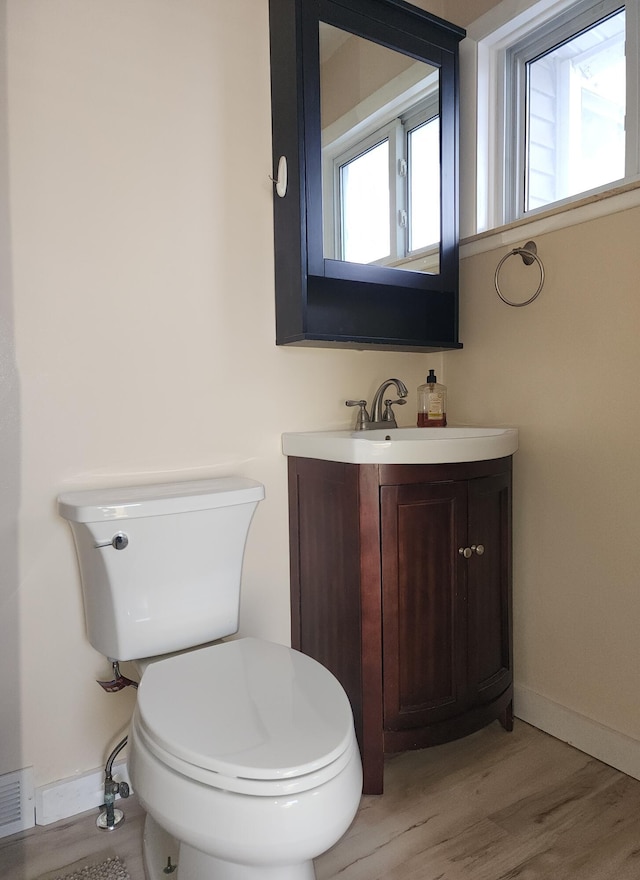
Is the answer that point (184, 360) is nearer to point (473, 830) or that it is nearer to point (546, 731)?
point (473, 830)

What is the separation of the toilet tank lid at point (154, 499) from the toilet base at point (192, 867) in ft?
2.11

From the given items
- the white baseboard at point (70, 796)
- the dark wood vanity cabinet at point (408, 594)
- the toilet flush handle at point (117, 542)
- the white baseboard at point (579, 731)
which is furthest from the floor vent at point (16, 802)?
the white baseboard at point (579, 731)

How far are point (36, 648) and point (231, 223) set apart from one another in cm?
118

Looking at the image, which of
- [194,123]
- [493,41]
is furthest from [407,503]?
[493,41]

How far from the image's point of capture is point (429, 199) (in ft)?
5.91

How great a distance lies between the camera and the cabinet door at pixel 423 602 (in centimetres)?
144

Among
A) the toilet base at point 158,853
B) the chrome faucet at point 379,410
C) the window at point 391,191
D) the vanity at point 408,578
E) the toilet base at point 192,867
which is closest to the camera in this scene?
the toilet base at point 192,867

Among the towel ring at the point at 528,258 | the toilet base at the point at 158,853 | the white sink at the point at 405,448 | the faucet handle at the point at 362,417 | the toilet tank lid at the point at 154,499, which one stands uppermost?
the towel ring at the point at 528,258

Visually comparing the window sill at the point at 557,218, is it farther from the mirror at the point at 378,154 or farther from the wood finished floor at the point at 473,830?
the wood finished floor at the point at 473,830

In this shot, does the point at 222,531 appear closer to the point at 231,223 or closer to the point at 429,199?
the point at 231,223

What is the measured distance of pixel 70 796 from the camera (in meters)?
1.40

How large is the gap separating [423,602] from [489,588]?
246mm

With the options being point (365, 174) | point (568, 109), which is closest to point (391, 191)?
point (365, 174)

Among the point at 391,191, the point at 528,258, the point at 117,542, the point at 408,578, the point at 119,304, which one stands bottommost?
the point at 408,578
